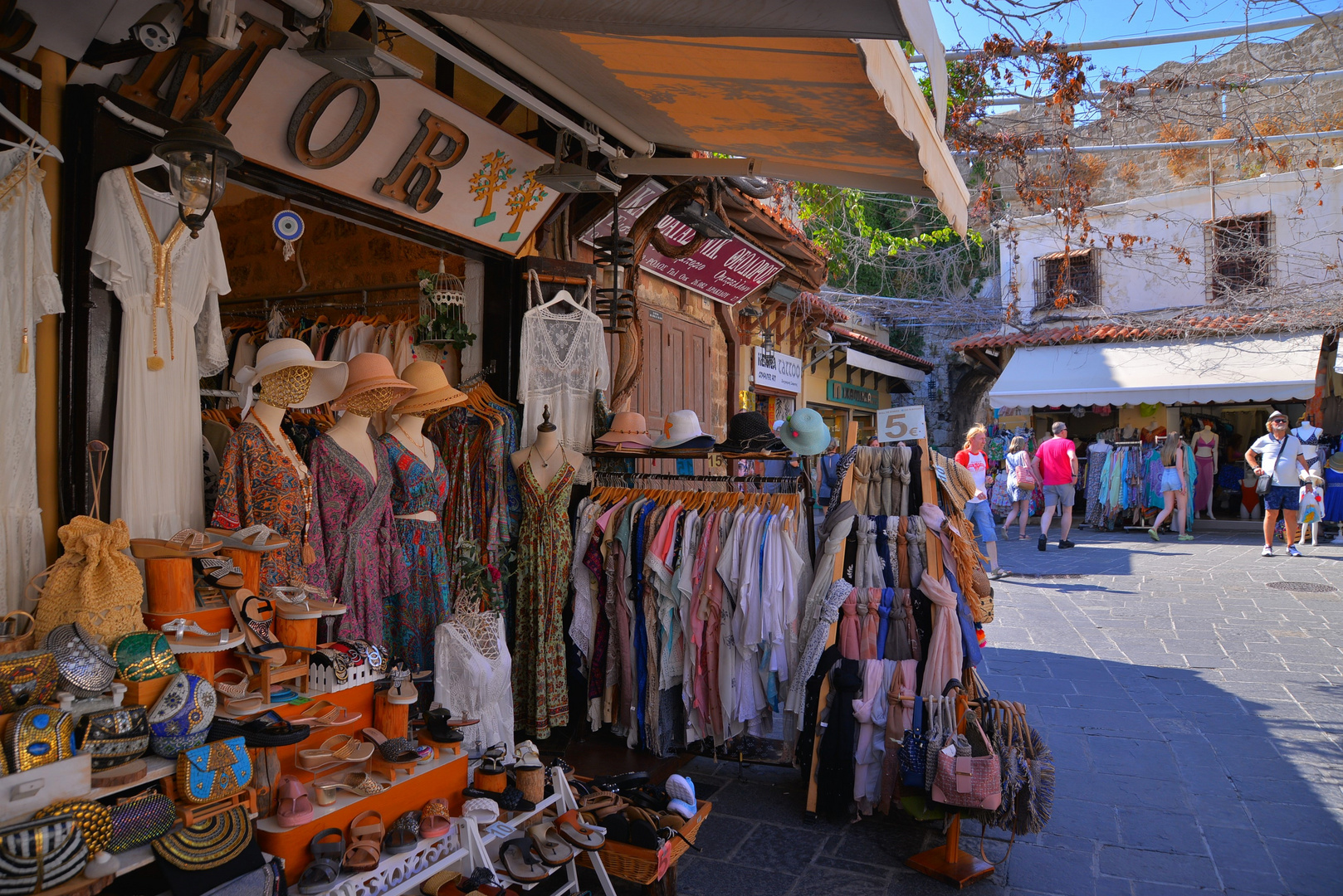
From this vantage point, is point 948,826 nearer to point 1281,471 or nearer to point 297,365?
point 297,365

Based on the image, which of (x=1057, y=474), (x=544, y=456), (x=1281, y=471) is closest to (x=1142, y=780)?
(x=544, y=456)

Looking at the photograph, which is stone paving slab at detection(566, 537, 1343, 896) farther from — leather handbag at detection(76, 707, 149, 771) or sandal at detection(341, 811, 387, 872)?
leather handbag at detection(76, 707, 149, 771)

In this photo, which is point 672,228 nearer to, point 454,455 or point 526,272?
point 526,272

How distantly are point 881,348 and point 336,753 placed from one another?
631 inches

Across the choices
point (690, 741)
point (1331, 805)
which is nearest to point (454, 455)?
point (690, 741)

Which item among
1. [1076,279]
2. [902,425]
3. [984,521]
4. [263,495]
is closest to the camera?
[263,495]

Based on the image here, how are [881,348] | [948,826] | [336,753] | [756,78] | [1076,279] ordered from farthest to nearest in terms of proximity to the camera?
[1076,279]
[881,348]
[948,826]
[756,78]
[336,753]

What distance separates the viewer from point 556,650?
14.8 feet

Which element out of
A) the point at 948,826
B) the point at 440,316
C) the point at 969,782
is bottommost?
the point at 948,826

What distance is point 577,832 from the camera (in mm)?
2969

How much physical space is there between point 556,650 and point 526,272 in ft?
7.30

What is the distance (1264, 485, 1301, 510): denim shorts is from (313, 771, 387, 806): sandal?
1257cm

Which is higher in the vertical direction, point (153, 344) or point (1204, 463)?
point (153, 344)

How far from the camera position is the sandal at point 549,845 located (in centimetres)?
280
